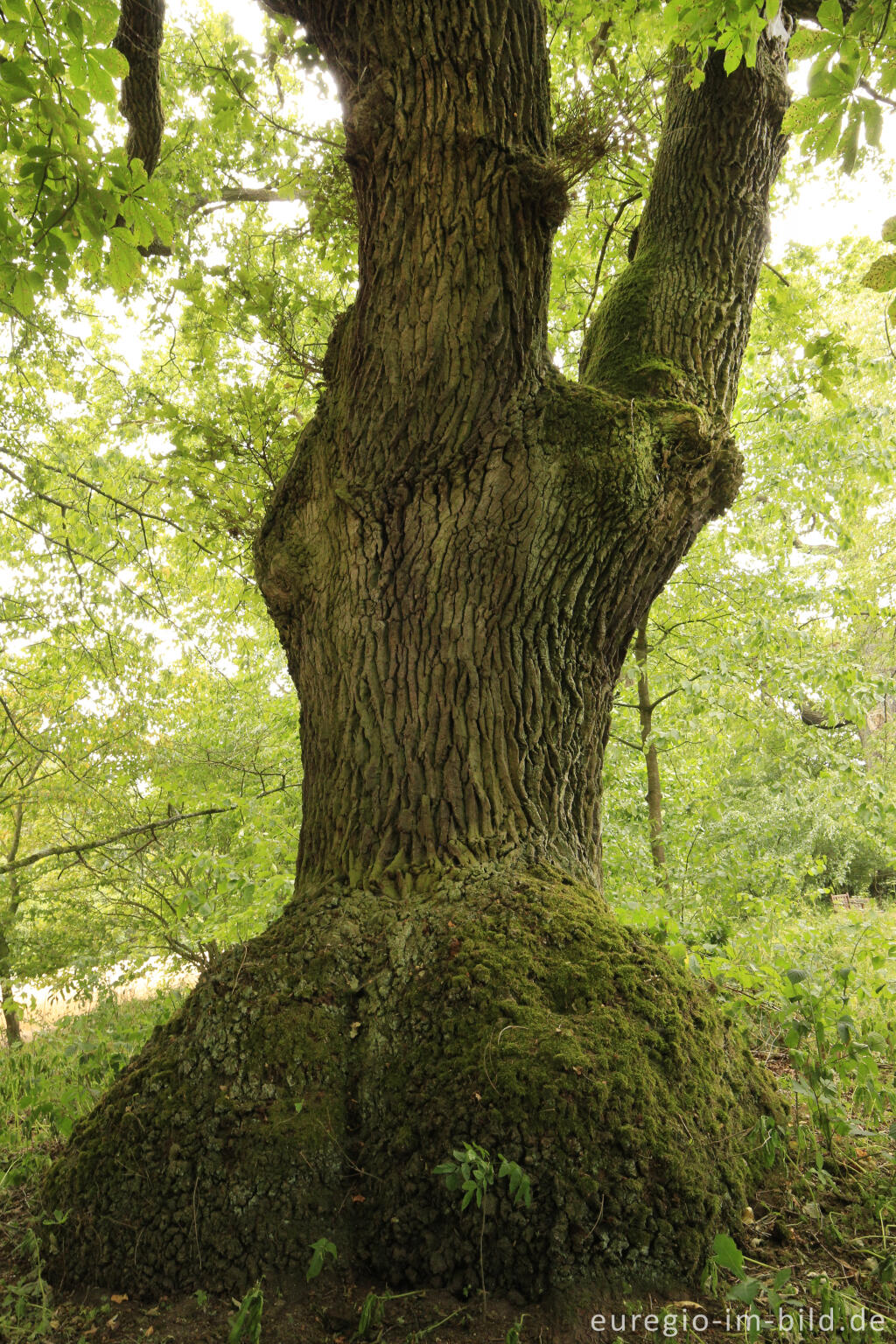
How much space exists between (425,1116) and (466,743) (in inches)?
50.2

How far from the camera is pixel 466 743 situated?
116 inches

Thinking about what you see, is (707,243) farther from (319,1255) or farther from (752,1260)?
(319,1255)

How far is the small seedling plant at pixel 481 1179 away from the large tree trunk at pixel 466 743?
52mm

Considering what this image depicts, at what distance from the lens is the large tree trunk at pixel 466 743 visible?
6.55 ft

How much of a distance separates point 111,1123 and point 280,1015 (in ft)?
1.83

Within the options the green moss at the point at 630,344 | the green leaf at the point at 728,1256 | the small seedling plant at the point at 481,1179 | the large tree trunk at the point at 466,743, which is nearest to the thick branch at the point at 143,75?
the large tree trunk at the point at 466,743

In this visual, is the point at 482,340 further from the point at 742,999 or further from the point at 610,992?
the point at 742,999

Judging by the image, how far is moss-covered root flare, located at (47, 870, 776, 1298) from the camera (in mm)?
1902

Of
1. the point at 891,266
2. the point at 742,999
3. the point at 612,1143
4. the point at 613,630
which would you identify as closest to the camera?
the point at 891,266

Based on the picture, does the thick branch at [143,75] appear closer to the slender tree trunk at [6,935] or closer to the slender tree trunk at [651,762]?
the slender tree trunk at [651,762]

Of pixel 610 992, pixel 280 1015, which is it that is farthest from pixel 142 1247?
pixel 610 992

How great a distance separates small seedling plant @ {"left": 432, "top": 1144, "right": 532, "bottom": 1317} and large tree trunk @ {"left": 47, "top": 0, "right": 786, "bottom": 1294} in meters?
0.05

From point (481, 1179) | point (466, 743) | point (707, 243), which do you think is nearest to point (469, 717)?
point (466, 743)

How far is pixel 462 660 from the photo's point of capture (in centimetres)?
303
